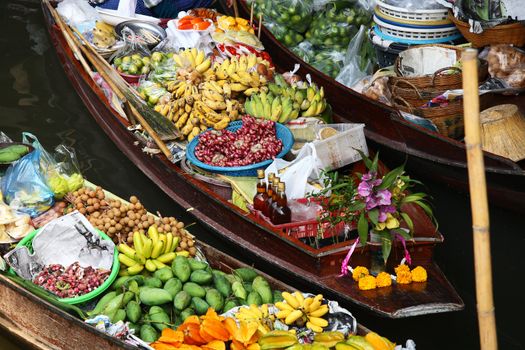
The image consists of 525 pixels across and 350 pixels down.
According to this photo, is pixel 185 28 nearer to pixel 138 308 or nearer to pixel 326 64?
pixel 326 64

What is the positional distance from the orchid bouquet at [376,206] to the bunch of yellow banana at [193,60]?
6.97 feet

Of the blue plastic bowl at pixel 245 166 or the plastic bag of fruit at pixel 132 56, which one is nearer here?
the blue plastic bowl at pixel 245 166

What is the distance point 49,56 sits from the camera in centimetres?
840

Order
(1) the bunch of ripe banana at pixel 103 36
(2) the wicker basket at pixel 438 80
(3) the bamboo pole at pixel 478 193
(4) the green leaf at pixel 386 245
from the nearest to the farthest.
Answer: (3) the bamboo pole at pixel 478 193
(4) the green leaf at pixel 386 245
(2) the wicker basket at pixel 438 80
(1) the bunch of ripe banana at pixel 103 36

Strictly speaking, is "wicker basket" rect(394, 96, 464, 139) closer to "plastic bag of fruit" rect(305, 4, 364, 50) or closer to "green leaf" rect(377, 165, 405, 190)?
"plastic bag of fruit" rect(305, 4, 364, 50)

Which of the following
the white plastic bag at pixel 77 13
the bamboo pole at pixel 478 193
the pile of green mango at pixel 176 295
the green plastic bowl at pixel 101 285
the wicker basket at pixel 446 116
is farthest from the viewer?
the white plastic bag at pixel 77 13

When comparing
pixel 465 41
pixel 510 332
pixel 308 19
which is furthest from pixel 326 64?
pixel 510 332

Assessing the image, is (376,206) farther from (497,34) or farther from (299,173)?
(497,34)

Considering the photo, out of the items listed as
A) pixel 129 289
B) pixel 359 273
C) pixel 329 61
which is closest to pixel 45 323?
pixel 129 289

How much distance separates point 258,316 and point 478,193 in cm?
149

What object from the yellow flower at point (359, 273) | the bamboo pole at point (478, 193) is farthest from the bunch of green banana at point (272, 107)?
the bamboo pole at point (478, 193)

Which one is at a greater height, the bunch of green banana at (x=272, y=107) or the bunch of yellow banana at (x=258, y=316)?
the bunch of green banana at (x=272, y=107)

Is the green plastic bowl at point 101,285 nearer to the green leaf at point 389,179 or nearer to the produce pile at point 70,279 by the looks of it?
the produce pile at point 70,279

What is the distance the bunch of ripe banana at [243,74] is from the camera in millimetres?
5930
